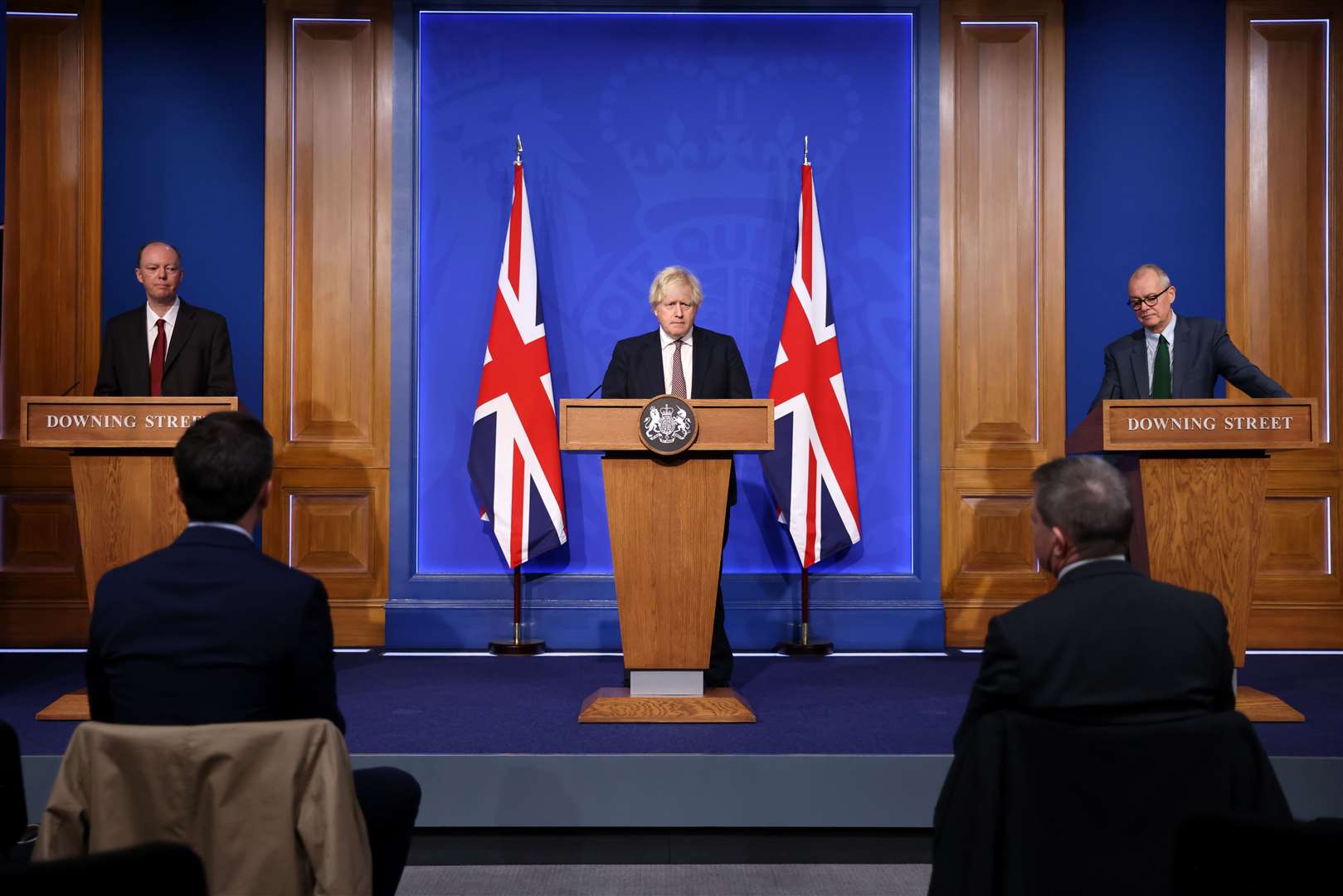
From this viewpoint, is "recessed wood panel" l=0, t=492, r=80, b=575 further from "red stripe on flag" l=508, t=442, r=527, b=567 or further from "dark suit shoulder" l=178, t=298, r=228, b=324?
"red stripe on flag" l=508, t=442, r=527, b=567

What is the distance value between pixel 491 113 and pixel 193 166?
155 centimetres

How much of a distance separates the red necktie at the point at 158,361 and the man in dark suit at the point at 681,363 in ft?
5.90

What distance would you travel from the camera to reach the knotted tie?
177 inches

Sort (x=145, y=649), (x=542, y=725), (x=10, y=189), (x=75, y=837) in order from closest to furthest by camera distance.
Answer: (x=75, y=837) → (x=145, y=649) → (x=542, y=725) → (x=10, y=189)

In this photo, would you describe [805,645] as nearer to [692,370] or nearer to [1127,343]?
[692,370]

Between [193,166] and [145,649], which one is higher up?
[193,166]

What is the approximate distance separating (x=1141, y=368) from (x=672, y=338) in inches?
73.4

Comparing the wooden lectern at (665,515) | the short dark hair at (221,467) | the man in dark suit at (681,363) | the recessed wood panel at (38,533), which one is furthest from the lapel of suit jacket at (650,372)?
the recessed wood panel at (38,533)

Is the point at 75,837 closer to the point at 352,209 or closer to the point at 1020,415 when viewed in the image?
the point at 352,209

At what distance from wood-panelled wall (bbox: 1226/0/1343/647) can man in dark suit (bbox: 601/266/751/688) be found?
2.85 m

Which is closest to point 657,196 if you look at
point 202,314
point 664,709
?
point 202,314

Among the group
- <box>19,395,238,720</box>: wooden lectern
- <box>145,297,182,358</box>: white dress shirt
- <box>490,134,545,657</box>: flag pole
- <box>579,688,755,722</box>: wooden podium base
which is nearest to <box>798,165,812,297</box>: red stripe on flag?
<box>490,134,545,657</box>: flag pole

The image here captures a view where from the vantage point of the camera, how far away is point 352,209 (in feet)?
18.2

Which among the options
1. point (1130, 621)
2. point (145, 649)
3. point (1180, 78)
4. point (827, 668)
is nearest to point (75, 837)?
point (145, 649)
